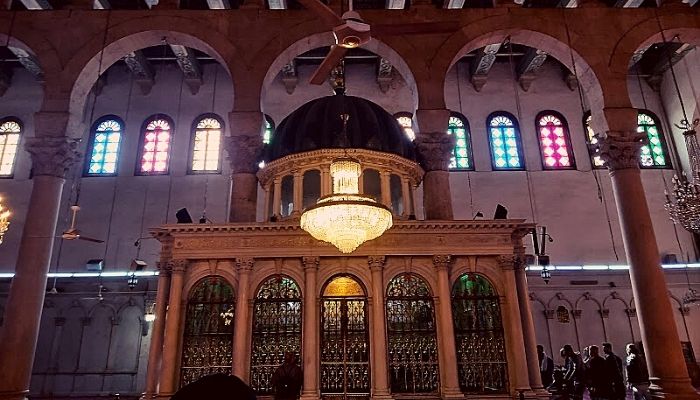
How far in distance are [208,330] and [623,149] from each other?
30.5 ft

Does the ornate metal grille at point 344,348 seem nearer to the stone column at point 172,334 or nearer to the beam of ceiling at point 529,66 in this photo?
the stone column at point 172,334

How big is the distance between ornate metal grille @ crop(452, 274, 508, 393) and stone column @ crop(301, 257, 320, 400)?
2.67m

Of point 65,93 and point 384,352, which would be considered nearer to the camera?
point 384,352

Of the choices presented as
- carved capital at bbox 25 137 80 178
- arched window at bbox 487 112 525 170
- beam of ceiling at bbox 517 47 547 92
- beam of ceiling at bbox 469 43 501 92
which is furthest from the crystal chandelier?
beam of ceiling at bbox 517 47 547 92

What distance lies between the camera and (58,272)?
51.3 ft

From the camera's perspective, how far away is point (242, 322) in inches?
350

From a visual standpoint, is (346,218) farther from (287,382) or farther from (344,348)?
(344,348)

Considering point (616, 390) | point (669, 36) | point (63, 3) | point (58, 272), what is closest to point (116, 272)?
point (58, 272)

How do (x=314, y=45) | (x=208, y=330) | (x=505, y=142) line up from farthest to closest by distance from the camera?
(x=505, y=142) → (x=314, y=45) → (x=208, y=330)

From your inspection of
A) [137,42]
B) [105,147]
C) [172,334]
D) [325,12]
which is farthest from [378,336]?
[105,147]

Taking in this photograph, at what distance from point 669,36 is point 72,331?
18509 millimetres

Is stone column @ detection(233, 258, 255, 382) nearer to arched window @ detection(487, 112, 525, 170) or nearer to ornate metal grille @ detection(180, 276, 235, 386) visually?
ornate metal grille @ detection(180, 276, 235, 386)

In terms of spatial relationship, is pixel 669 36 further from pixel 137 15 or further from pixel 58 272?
pixel 58 272

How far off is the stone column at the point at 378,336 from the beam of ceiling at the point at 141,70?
460 inches
